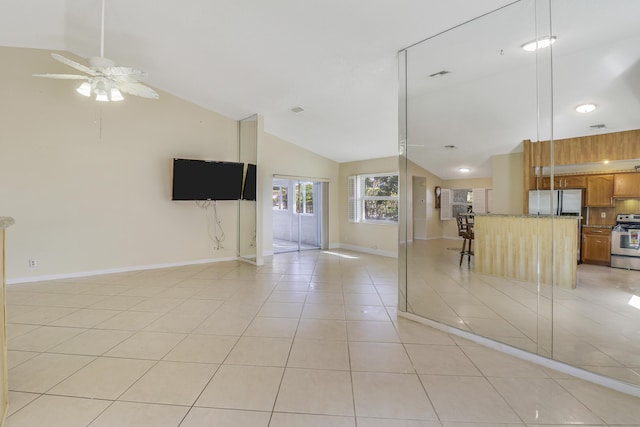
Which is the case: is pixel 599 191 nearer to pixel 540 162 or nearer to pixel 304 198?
pixel 540 162

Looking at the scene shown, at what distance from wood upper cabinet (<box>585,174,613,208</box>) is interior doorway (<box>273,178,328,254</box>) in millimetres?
6217

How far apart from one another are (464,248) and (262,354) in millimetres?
2308

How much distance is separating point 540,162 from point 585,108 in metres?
0.47

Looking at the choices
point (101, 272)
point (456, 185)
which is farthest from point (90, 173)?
point (456, 185)

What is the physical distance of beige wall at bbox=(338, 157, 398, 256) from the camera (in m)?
7.23

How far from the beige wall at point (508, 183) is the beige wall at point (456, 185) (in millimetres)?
77

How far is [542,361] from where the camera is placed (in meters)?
2.41

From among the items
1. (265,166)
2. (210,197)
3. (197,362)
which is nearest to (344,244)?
(265,166)

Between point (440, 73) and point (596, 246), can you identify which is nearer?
point (596, 246)

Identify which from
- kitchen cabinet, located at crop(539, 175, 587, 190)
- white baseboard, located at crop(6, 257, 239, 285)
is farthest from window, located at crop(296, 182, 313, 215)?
kitchen cabinet, located at crop(539, 175, 587, 190)

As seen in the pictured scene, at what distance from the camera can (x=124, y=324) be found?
3.16m

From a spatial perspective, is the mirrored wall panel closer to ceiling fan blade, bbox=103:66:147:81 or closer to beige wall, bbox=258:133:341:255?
beige wall, bbox=258:133:341:255

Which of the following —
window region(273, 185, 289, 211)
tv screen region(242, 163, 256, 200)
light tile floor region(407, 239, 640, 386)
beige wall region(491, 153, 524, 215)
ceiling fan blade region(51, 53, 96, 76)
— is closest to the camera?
light tile floor region(407, 239, 640, 386)

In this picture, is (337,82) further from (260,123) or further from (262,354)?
(262,354)
